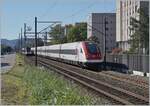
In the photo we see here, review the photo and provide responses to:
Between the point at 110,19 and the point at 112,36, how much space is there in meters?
6.38

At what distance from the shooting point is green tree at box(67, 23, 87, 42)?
14325 centimetres

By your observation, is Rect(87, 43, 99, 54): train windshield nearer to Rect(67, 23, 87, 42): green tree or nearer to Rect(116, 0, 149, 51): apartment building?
Rect(116, 0, 149, 51): apartment building

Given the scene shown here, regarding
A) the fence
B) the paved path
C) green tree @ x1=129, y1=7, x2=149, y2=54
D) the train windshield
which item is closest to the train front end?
the train windshield

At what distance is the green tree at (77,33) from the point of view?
470ft

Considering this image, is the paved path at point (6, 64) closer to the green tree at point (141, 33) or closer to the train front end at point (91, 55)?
the train front end at point (91, 55)

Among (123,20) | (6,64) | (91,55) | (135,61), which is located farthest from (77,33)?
(135,61)

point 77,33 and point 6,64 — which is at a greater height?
point 77,33

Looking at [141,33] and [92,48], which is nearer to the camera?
[92,48]

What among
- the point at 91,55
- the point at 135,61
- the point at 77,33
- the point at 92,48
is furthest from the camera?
the point at 77,33

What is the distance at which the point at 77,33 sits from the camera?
151 m

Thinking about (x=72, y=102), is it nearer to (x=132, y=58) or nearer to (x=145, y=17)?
(x=132, y=58)

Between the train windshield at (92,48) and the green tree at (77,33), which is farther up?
the green tree at (77,33)

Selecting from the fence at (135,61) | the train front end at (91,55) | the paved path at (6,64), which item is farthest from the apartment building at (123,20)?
the train front end at (91,55)

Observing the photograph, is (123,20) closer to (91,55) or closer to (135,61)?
(91,55)
